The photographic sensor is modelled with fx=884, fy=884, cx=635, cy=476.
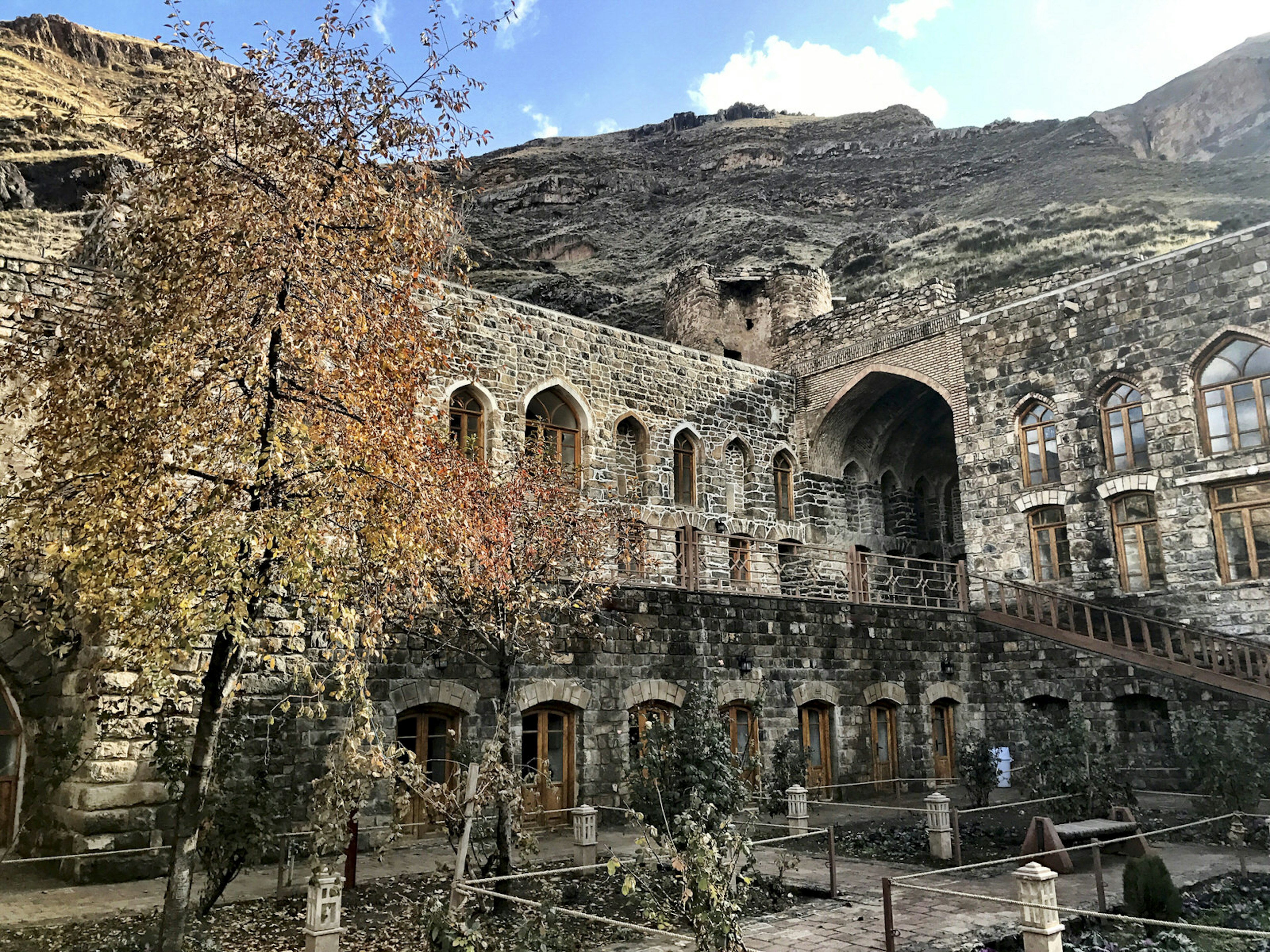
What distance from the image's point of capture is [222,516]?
513cm

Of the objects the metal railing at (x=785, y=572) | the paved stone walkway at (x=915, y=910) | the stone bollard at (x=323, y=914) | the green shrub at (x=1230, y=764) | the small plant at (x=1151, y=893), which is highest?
the metal railing at (x=785, y=572)

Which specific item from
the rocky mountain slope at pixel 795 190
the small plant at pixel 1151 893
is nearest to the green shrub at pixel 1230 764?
the small plant at pixel 1151 893

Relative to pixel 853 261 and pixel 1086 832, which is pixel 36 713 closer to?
pixel 1086 832

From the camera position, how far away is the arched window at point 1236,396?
14.7 metres

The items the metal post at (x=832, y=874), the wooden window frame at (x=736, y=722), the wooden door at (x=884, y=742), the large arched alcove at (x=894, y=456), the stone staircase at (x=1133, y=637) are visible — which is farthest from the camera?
the large arched alcove at (x=894, y=456)

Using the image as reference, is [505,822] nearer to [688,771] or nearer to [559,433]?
[688,771]

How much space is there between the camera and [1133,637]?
15648 mm

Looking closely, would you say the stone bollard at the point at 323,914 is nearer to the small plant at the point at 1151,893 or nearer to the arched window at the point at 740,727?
the small plant at the point at 1151,893

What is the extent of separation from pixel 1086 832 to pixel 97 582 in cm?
893

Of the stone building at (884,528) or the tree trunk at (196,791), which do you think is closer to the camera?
the tree trunk at (196,791)

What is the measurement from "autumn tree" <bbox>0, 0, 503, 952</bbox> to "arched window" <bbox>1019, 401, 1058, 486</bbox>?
1457 centimetres

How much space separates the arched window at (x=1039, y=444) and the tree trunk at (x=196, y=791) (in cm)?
1573

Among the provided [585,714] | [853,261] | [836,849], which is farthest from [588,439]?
[853,261]

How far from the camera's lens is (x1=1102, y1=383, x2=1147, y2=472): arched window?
16141mm
